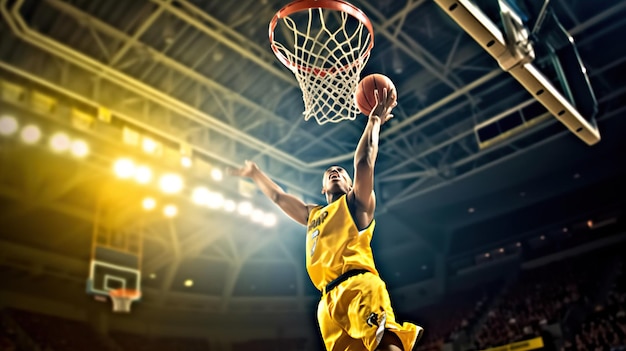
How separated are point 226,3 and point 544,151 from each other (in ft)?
27.2

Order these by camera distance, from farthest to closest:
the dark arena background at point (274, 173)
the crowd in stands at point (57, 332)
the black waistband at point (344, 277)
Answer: the crowd in stands at point (57, 332), the dark arena background at point (274, 173), the black waistband at point (344, 277)

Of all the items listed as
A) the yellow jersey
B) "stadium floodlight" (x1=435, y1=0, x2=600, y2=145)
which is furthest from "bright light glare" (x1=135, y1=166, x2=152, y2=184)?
the yellow jersey

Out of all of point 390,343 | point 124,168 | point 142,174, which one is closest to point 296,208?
point 390,343

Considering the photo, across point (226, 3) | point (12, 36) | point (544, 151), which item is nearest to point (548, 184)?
point (544, 151)

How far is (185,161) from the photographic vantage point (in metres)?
10.6

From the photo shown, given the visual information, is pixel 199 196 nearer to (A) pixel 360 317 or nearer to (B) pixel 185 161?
(B) pixel 185 161

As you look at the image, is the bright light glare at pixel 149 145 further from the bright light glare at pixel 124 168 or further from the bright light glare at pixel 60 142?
the bright light glare at pixel 60 142

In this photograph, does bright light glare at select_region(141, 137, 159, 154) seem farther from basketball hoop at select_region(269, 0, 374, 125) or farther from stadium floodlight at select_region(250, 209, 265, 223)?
basketball hoop at select_region(269, 0, 374, 125)

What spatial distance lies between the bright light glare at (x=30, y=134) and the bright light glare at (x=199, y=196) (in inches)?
122

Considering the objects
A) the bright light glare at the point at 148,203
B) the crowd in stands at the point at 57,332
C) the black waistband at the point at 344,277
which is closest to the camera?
the black waistband at the point at 344,277

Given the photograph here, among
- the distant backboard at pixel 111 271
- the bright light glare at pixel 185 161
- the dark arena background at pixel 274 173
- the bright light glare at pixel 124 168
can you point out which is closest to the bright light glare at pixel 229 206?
the dark arena background at pixel 274 173

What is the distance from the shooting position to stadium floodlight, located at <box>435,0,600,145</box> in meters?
4.75

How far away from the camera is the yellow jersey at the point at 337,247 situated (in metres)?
2.96

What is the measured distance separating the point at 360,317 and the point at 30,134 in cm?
767
